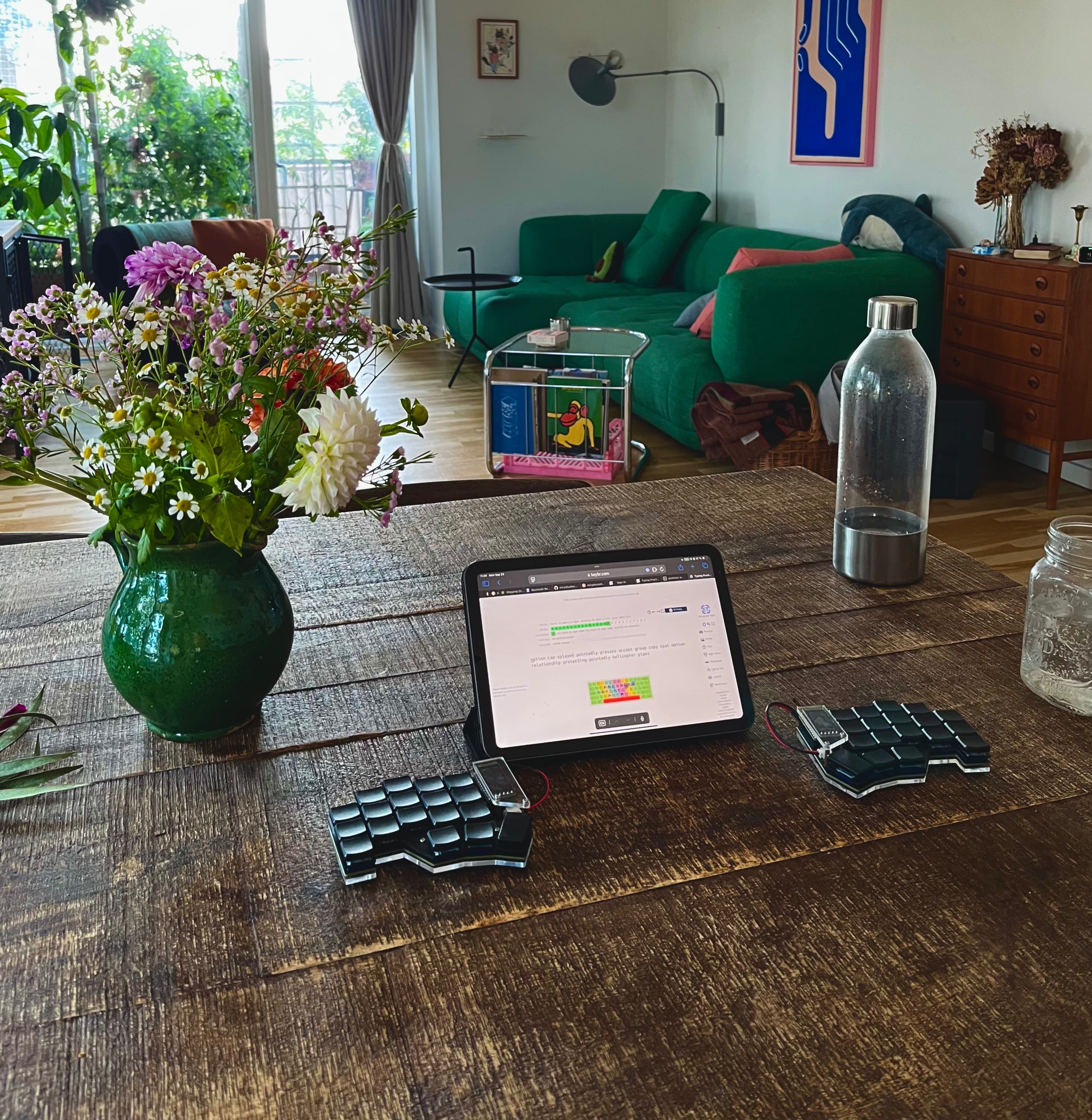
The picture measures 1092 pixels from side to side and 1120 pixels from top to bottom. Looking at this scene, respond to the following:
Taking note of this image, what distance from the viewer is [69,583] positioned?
142 centimetres

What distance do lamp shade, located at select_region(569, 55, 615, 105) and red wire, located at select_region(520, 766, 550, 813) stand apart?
6.76m

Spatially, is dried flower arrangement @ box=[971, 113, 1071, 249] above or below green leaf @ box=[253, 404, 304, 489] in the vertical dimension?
above

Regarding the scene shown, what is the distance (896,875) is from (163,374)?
2.22 feet

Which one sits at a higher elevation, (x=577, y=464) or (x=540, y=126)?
(x=540, y=126)

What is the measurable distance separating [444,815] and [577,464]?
133 inches

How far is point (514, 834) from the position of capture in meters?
0.87

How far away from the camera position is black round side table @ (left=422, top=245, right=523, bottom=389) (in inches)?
242

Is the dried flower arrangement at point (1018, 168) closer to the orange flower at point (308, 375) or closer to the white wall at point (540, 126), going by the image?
the white wall at point (540, 126)

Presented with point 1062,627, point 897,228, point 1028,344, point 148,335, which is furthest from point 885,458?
point 897,228

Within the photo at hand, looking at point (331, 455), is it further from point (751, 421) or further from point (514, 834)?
point (751, 421)

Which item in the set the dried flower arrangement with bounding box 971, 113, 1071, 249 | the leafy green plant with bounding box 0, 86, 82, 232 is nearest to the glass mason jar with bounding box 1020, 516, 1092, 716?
the dried flower arrangement with bounding box 971, 113, 1071, 249

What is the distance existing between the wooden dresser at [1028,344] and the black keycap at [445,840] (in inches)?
142

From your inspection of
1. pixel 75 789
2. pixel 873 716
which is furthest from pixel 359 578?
pixel 873 716

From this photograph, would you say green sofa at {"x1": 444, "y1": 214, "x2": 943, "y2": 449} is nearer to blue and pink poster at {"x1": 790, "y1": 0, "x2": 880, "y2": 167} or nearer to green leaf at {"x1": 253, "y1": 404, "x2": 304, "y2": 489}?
blue and pink poster at {"x1": 790, "y1": 0, "x2": 880, "y2": 167}
